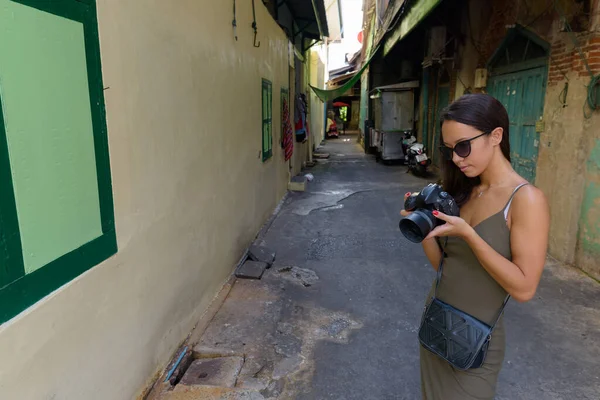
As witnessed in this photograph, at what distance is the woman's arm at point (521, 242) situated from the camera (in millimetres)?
1285

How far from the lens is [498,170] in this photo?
1432mm

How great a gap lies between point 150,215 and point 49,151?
2.97 ft

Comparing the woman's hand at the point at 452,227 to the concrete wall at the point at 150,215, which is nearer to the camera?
the woman's hand at the point at 452,227

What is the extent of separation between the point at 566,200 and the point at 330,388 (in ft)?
11.9

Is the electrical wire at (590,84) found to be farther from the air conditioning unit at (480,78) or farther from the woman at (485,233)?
the woman at (485,233)

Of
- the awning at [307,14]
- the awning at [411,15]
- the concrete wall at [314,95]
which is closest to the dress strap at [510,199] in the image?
the awning at [411,15]

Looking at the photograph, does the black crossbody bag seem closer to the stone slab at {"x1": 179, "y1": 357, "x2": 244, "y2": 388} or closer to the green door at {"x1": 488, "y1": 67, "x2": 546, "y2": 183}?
the stone slab at {"x1": 179, "y1": 357, "x2": 244, "y2": 388}

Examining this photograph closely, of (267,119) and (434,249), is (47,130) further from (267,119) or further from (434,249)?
(267,119)

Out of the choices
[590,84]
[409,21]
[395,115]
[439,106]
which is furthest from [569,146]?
[395,115]

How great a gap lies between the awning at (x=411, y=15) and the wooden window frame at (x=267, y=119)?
2.90 meters

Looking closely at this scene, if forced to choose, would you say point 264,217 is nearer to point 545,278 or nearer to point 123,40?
point 545,278

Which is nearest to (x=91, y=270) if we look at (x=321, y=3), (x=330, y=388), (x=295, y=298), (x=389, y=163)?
(x=330, y=388)

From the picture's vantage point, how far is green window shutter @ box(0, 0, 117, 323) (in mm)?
1417

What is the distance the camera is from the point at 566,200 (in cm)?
459
